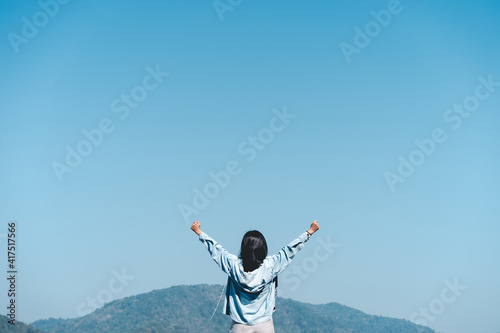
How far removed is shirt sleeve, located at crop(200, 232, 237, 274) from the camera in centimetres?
477

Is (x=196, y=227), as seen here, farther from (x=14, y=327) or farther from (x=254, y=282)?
(x=14, y=327)

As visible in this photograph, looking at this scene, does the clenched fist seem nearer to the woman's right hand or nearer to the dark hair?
the dark hair

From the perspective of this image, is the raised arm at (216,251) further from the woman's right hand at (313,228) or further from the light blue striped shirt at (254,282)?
the woman's right hand at (313,228)

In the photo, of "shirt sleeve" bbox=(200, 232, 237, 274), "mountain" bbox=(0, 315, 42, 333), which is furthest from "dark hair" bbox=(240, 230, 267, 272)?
"mountain" bbox=(0, 315, 42, 333)

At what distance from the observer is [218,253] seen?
4855 millimetres

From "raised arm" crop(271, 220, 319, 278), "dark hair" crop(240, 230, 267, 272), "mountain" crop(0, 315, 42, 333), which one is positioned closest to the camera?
"dark hair" crop(240, 230, 267, 272)

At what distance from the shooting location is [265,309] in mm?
4746

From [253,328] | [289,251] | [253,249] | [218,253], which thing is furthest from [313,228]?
[253,328]

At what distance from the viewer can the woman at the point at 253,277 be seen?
4648mm

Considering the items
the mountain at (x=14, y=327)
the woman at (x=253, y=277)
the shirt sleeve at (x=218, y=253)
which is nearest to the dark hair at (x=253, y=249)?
the woman at (x=253, y=277)

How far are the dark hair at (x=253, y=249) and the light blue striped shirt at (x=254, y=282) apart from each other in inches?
2.7

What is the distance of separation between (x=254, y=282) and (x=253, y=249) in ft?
0.97

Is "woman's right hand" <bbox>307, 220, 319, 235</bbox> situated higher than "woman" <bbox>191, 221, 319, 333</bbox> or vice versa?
"woman's right hand" <bbox>307, 220, 319, 235</bbox>

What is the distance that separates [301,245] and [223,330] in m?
195
